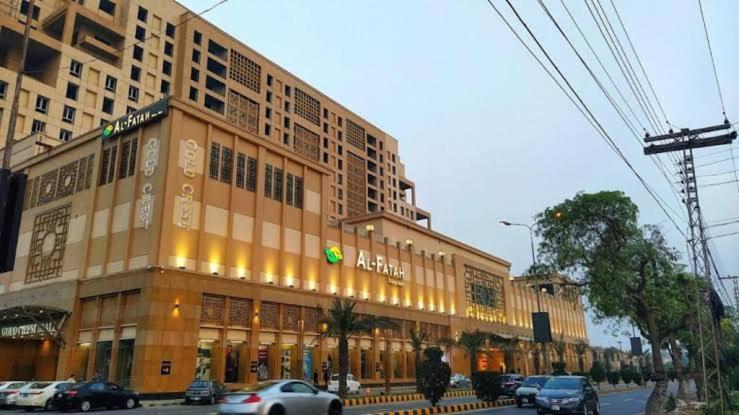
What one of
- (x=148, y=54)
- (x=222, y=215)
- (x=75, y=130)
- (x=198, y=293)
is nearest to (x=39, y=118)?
(x=75, y=130)

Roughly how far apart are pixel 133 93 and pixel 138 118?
30805 mm

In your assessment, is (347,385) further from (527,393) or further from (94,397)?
(94,397)

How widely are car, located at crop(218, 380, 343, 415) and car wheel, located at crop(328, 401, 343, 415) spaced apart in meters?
0.03

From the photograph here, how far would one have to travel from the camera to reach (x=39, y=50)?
60.4m

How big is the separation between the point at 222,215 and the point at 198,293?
21.4ft

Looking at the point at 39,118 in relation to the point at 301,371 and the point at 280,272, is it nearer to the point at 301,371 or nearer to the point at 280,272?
the point at 280,272

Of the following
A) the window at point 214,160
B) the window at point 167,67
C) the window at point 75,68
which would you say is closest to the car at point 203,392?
the window at point 214,160

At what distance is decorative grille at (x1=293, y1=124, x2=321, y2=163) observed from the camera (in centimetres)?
8606

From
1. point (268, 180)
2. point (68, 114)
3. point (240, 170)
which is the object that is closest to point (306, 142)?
point (68, 114)

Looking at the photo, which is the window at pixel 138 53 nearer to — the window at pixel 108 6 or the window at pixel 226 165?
the window at pixel 108 6

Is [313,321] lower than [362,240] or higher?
lower

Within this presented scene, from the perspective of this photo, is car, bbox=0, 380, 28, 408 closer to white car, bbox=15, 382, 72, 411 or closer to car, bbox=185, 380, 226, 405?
white car, bbox=15, 382, 72, 411

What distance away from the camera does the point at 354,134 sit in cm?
9931

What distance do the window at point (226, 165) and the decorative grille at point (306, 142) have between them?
4317 cm
